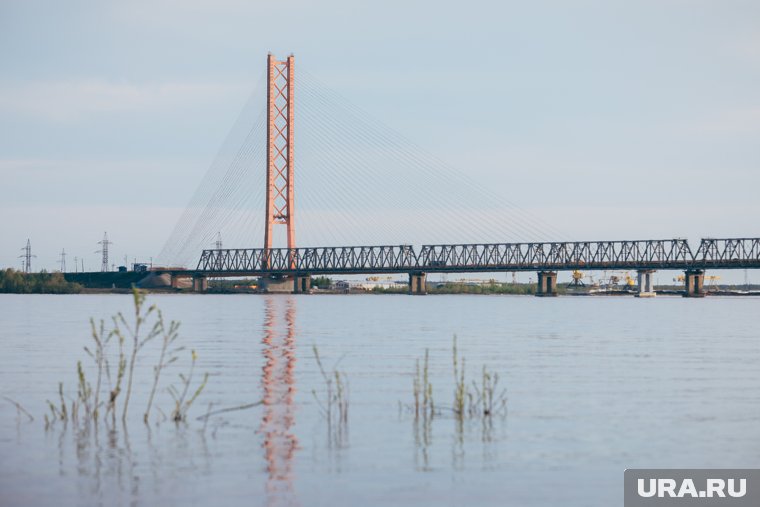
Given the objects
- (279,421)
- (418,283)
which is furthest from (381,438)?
(418,283)

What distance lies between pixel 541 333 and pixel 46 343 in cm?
2475

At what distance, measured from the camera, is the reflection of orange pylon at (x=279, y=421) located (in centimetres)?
1563

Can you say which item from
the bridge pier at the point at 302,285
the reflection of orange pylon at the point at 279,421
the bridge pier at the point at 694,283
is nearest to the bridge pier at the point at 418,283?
the bridge pier at the point at 302,285

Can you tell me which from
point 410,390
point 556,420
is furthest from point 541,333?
point 556,420

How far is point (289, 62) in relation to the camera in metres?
164

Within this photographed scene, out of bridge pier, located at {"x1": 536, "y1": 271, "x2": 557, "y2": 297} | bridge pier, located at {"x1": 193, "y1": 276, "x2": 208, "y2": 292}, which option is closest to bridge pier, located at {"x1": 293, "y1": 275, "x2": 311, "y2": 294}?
bridge pier, located at {"x1": 193, "y1": 276, "x2": 208, "y2": 292}

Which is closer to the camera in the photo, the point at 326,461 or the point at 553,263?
the point at 326,461

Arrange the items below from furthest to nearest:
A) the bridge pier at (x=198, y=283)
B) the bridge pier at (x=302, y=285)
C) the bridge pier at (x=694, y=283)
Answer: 1. the bridge pier at (x=198, y=283)
2. the bridge pier at (x=302, y=285)
3. the bridge pier at (x=694, y=283)

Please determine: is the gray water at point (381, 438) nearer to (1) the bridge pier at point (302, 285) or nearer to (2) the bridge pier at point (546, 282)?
(2) the bridge pier at point (546, 282)

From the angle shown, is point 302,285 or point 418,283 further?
point 418,283

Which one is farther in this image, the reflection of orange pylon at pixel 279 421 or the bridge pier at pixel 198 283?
the bridge pier at pixel 198 283

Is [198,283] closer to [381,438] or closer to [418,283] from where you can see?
[418,283]

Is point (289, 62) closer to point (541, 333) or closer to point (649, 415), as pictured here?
point (541, 333)

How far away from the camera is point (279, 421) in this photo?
21.3 meters
